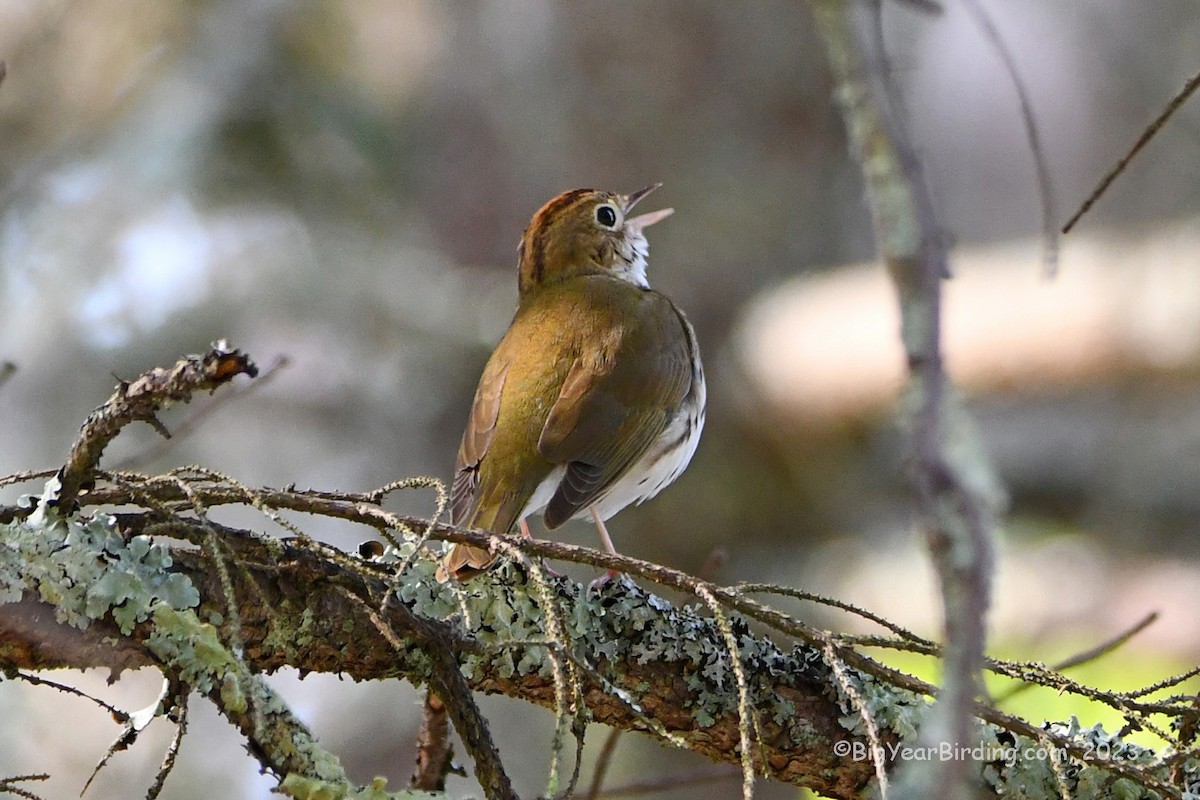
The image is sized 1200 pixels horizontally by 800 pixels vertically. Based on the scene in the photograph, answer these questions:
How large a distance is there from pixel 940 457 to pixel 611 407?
7.94 feet

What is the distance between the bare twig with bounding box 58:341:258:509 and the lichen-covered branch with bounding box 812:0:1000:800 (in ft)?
2.17

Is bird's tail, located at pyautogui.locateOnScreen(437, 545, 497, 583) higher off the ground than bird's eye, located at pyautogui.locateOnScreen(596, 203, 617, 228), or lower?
lower

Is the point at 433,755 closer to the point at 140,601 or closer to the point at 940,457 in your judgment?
the point at 140,601

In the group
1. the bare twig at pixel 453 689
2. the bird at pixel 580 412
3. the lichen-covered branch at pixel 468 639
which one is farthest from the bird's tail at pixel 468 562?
the bird at pixel 580 412

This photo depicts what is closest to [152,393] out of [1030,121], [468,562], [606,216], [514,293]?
[468,562]

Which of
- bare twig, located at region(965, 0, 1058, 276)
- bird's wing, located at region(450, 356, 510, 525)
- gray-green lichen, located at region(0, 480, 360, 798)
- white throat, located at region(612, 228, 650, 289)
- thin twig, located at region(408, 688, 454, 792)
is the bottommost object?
gray-green lichen, located at region(0, 480, 360, 798)

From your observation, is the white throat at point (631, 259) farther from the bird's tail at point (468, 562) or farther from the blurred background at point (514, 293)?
the bird's tail at point (468, 562)

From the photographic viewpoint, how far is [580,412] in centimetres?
312

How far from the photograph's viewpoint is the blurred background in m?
5.47

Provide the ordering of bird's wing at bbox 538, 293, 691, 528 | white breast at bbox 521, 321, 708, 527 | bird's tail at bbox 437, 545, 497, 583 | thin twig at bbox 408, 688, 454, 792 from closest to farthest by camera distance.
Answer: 1. bird's tail at bbox 437, 545, 497, 583
2. thin twig at bbox 408, 688, 454, 792
3. bird's wing at bbox 538, 293, 691, 528
4. white breast at bbox 521, 321, 708, 527

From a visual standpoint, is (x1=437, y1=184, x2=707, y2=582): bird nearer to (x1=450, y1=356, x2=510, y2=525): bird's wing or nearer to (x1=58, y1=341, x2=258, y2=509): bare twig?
(x1=450, y1=356, x2=510, y2=525): bird's wing

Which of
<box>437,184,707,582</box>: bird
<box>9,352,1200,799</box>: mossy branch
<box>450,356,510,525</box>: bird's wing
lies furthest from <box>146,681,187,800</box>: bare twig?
<box>450,356,510,525</box>: bird's wing

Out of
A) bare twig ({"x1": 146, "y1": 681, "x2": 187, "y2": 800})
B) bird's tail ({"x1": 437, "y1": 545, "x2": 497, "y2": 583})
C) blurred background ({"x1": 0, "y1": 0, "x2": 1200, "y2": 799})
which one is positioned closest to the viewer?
bare twig ({"x1": 146, "y1": 681, "x2": 187, "y2": 800})

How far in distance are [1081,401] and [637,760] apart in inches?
107
